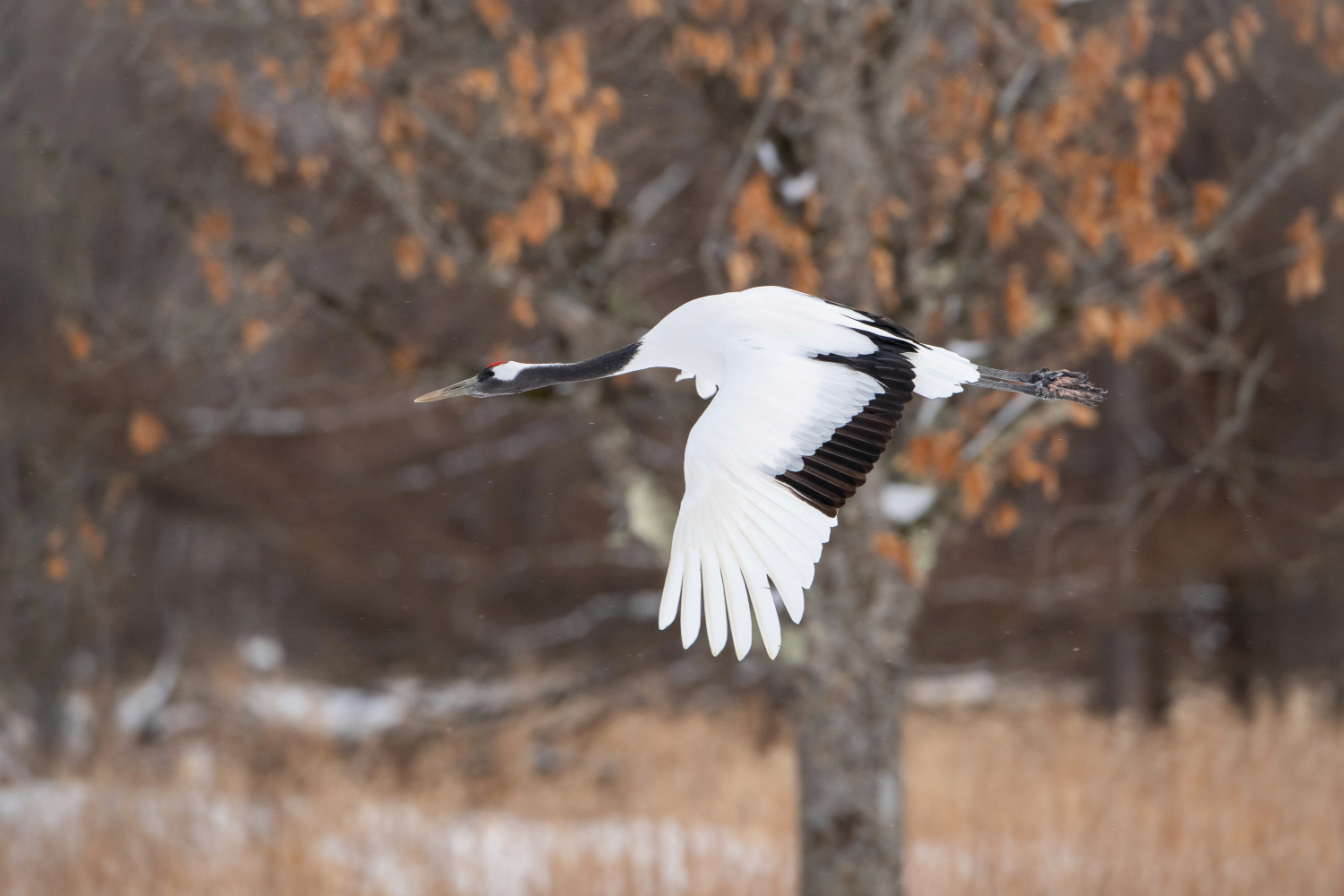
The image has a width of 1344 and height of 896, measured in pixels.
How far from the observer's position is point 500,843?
593 centimetres

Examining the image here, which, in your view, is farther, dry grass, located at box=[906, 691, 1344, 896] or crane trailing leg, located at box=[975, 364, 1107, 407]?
dry grass, located at box=[906, 691, 1344, 896]

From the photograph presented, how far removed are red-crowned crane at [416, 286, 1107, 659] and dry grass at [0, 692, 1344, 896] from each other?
12.6 feet

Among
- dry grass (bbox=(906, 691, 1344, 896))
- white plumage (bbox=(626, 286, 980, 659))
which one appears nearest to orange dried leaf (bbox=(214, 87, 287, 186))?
white plumage (bbox=(626, 286, 980, 659))

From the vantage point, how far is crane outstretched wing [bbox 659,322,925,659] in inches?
65.2

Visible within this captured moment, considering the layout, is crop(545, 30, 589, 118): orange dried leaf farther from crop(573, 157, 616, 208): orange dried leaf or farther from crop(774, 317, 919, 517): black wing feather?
crop(774, 317, 919, 517): black wing feather

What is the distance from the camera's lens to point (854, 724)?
427cm

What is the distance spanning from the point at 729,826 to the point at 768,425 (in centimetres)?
517

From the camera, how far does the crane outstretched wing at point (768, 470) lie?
1.66m

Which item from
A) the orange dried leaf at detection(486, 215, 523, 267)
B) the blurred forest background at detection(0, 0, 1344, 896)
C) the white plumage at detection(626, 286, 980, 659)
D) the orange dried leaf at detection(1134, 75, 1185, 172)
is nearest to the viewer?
the white plumage at detection(626, 286, 980, 659)

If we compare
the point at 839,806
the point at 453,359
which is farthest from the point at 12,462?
the point at 839,806

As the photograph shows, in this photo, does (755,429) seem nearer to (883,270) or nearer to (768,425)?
(768,425)

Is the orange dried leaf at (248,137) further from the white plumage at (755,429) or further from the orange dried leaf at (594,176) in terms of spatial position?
the white plumage at (755,429)

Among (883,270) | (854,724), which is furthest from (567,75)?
(854,724)

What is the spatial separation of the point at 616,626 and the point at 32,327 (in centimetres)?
464
